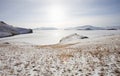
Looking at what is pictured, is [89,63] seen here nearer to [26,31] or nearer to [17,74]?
[17,74]

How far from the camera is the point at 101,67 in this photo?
10562mm

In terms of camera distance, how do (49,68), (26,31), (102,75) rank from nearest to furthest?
(102,75)
(49,68)
(26,31)

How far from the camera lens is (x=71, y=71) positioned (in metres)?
10.4

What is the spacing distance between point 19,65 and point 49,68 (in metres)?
3.28

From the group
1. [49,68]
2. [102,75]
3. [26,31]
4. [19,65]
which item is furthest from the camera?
[26,31]

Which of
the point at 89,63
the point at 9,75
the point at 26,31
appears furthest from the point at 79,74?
the point at 26,31

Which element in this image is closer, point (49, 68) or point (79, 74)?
point (79, 74)

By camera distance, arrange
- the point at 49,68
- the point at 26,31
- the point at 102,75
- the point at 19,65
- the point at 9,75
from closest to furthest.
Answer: the point at 102,75, the point at 9,75, the point at 49,68, the point at 19,65, the point at 26,31

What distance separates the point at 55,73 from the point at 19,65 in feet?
14.0

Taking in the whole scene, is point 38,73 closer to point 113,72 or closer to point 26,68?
point 26,68

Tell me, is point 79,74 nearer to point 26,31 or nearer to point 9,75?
point 9,75

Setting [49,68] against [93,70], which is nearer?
[93,70]

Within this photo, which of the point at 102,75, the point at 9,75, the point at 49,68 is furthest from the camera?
the point at 49,68

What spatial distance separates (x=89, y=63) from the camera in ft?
38.6
